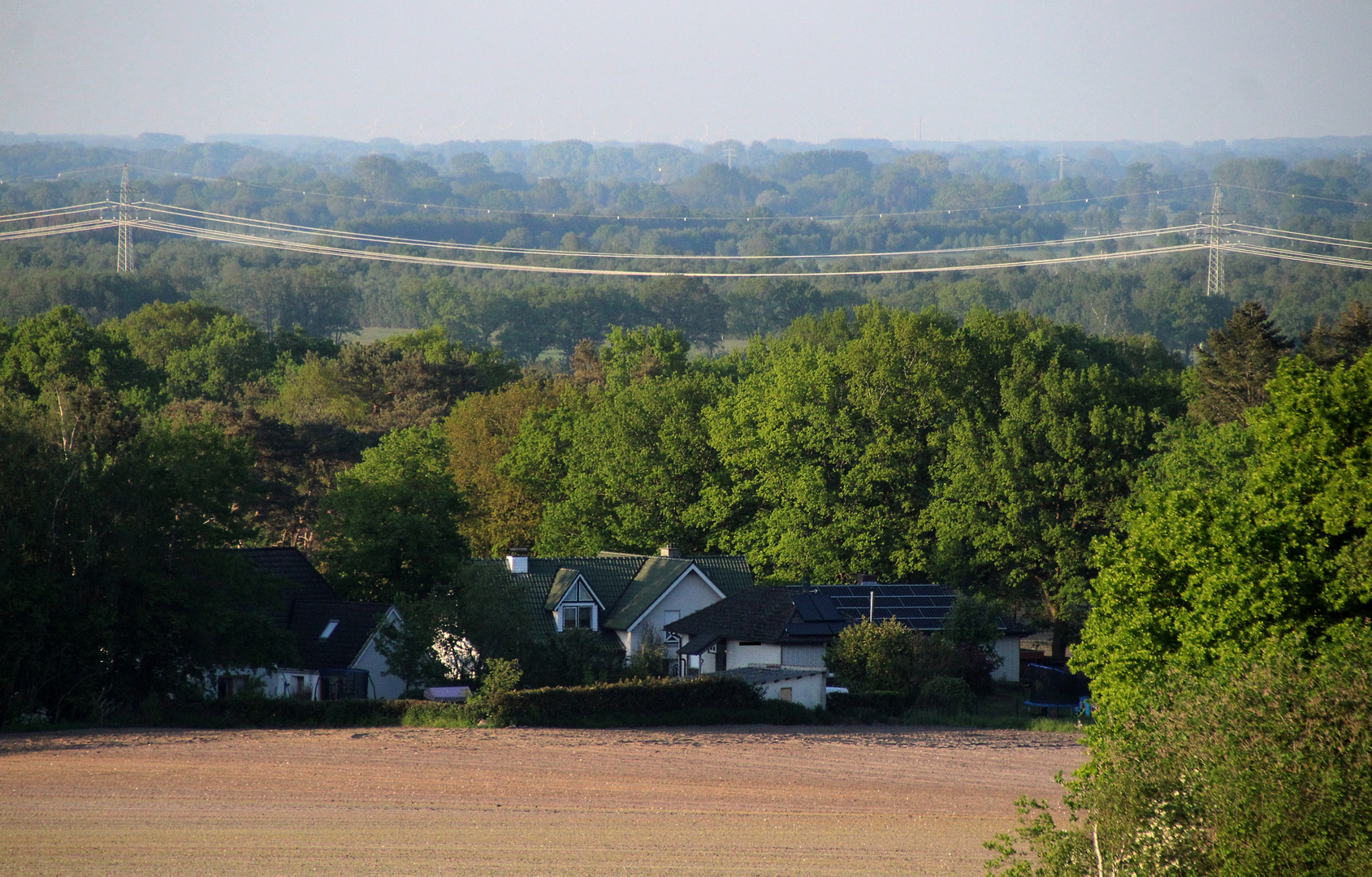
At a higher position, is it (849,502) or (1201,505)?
(1201,505)

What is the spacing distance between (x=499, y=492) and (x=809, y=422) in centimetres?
1578

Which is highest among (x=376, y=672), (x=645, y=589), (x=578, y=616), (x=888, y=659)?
(x=645, y=589)

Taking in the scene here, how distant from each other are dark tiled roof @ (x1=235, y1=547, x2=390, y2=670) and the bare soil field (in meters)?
7.57

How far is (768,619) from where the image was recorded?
149 feet

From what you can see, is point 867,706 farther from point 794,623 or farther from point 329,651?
point 329,651

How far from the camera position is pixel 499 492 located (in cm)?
6262

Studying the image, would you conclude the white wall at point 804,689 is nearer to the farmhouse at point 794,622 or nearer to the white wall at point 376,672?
the farmhouse at point 794,622

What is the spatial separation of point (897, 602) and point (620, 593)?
32.9 feet

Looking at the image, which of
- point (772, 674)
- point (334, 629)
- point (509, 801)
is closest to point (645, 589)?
point (772, 674)

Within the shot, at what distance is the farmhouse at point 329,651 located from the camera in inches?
1620

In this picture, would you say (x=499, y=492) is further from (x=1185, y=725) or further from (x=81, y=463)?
(x=1185, y=725)

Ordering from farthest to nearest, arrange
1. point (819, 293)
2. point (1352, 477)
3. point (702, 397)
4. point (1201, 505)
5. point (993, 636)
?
1. point (819, 293)
2. point (702, 397)
3. point (993, 636)
4. point (1201, 505)
5. point (1352, 477)

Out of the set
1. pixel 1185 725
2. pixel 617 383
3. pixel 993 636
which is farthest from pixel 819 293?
pixel 1185 725

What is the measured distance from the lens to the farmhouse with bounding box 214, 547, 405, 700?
41.2m
